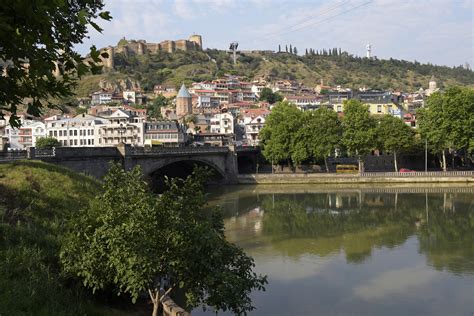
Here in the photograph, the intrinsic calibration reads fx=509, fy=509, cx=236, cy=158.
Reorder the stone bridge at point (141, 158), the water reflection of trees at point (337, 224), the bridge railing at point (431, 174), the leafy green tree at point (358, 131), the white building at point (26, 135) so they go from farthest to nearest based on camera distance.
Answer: the white building at point (26, 135) < the leafy green tree at point (358, 131) < the bridge railing at point (431, 174) < the stone bridge at point (141, 158) < the water reflection of trees at point (337, 224)

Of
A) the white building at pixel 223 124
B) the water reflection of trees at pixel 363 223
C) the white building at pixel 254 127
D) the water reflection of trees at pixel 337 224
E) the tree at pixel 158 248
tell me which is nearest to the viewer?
the tree at pixel 158 248

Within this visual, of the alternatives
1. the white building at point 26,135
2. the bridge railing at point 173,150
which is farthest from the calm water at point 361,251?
the white building at point 26,135

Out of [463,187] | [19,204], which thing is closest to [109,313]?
[19,204]

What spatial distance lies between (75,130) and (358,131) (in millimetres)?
46314

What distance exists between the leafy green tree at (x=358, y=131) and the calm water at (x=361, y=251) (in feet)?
49.6

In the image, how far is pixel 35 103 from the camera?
20.1 feet

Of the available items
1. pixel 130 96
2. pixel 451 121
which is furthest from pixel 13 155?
pixel 130 96

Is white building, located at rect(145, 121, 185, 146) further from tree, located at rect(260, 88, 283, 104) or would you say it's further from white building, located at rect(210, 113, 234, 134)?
tree, located at rect(260, 88, 283, 104)

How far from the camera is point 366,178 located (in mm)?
57781

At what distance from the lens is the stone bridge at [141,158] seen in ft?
118

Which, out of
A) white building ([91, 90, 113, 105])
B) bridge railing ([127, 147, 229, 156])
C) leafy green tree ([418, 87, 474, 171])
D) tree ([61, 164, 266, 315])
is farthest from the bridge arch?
white building ([91, 90, 113, 105])

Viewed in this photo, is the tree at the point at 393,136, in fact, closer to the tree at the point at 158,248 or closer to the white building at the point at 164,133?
the white building at the point at 164,133

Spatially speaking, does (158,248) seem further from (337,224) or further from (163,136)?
(163,136)

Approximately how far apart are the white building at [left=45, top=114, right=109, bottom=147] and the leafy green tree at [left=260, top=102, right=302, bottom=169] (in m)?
32.2
